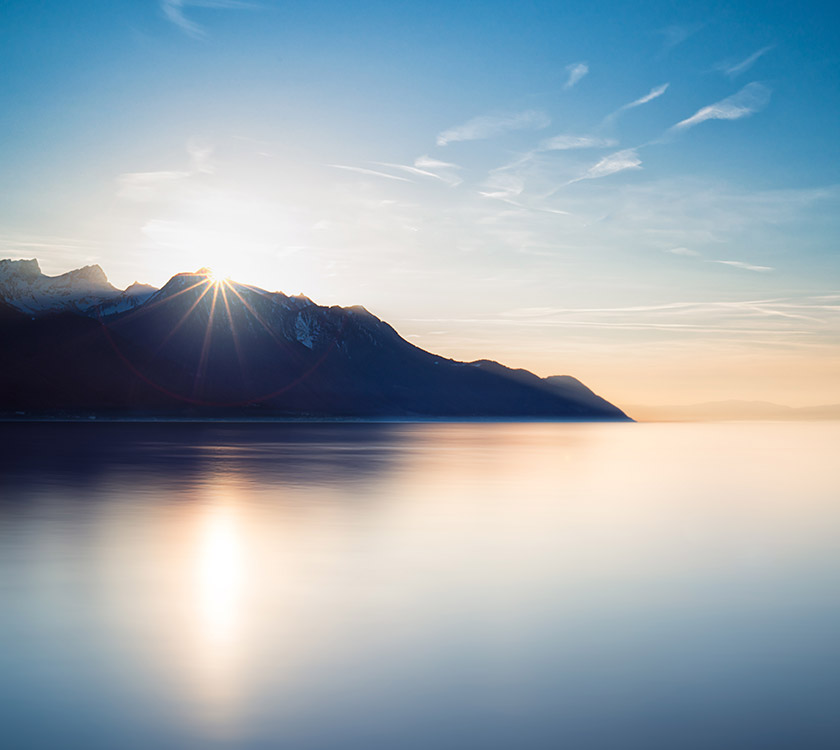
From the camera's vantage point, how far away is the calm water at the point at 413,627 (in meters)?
10.1

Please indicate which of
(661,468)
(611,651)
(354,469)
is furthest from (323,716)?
(661,468)

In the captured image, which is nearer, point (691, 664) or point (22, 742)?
point (22, 742)

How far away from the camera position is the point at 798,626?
51.5 feet

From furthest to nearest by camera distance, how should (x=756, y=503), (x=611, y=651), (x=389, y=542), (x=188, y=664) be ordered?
(x=756, y=503), (x=389, y=542), (x=611, y=651), (x=188, y=664)

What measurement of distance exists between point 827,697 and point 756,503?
3032 cm

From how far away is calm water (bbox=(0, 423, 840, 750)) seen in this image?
1010 cm

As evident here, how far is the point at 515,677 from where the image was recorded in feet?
39.3

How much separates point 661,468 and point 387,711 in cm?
6253

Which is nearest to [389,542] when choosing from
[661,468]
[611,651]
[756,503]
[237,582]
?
[237,582]

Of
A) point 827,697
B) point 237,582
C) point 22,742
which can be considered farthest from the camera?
point 237,582

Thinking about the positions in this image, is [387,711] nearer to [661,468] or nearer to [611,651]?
[611,651]

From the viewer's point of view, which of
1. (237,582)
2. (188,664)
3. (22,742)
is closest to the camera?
(22,742)

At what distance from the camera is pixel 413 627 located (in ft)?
49.7

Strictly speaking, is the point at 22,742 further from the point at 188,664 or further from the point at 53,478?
the point at 53,478
